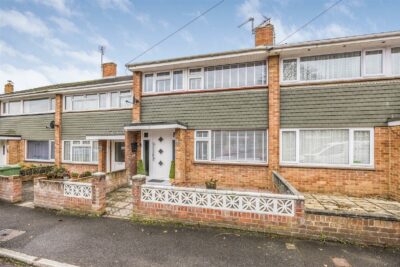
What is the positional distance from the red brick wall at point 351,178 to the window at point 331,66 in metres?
2.33

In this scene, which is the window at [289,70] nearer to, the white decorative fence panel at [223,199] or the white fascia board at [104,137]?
the white decorative fence panel at [223,199]

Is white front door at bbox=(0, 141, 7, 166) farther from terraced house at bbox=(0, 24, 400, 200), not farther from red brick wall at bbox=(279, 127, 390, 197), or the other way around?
red brick wall at bbox=(279, 127, 390, 197)

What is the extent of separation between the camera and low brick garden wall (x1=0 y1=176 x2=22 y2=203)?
7016 mm

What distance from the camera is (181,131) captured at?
8508 mm

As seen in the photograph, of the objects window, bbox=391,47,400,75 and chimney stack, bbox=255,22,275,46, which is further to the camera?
chimney stack, bbox=255,22,275,46

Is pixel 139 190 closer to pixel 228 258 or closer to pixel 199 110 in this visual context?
pixel 228 258

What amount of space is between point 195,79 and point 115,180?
5679 millimetres

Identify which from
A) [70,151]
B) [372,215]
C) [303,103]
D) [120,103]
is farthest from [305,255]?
[70,151]

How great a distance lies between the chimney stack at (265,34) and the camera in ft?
29.2

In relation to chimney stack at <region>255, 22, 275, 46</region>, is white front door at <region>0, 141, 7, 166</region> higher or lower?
lower

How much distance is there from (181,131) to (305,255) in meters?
6.06

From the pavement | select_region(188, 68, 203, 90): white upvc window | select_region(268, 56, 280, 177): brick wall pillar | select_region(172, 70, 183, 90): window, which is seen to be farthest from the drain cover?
select_region(268, 56, 280, 177): brick wall pillar

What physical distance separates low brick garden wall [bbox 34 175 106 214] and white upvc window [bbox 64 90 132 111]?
5.07m

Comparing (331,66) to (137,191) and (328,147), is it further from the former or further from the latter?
(137,191)
